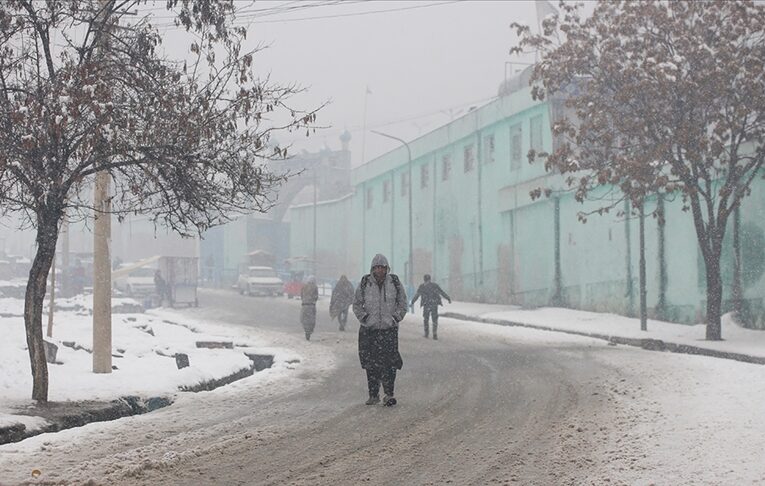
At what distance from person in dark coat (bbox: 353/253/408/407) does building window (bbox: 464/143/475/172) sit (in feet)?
115

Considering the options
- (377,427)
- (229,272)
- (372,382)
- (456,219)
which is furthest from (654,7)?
(229,272)

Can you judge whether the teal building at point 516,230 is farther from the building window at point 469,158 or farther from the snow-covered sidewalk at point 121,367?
the snow-covered sidewalk at point 121,367

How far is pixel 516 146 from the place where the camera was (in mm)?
40938

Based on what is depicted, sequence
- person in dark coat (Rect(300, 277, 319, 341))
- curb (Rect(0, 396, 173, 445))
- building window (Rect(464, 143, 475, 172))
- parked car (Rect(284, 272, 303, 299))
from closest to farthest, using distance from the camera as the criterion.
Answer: curb (Rect(0, 396, 173, 445))
person in dark coat (Rect(300, 277, 319, 341))
building window (Rect(464, 143, 475, 172))
parked car (Rect(284, 272, 303, 299))

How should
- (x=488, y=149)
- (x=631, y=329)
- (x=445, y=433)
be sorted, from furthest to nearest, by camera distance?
1. (x=488, y=149)
2. (x=631, y=329)
3. (x=445, y=433)

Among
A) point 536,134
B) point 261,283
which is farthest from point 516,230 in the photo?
point 261,283

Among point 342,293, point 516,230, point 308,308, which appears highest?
point 516,230

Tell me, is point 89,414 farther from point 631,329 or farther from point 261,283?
point 261,283

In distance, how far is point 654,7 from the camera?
21.7 meters

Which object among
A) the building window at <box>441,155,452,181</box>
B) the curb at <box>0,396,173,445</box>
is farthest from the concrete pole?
the building window at <box>441,155,452,181</box>

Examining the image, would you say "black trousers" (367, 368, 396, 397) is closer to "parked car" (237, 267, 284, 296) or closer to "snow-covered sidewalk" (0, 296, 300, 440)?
"snow-covered sidewalk" (0, 296, 300, 440)

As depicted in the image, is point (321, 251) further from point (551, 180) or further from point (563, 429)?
point (563, 429)

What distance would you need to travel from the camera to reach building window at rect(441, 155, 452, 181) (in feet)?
159

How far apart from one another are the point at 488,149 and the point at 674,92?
22.5m
